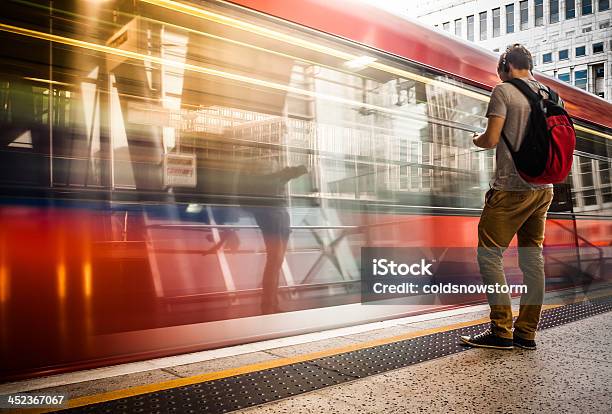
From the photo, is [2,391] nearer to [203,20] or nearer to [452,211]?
[203,20]

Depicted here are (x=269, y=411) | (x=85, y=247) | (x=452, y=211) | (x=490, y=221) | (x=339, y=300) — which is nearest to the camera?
(x=269, y=411)

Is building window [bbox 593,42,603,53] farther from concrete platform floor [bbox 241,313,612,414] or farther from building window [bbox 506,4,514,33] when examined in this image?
concrete platform floor [bbox 241,313,612,414]

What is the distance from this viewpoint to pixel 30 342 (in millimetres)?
2619

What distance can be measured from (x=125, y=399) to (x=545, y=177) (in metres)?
2.51

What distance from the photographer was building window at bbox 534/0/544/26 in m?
43.6

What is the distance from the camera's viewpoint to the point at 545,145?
9.68 ft

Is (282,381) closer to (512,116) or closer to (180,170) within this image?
(180,170)

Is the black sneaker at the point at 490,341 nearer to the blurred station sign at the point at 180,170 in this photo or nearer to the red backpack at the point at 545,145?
the red backpack at the point at 545,145

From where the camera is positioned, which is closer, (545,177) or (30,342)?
(30,342)

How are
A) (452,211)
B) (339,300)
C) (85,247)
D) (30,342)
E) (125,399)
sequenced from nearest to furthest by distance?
(125,399)
(30,342)
(85,247)
(339,300)
(452,211)

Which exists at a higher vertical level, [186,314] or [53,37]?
[53,37]

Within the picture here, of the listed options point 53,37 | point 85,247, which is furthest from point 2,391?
point 53,37

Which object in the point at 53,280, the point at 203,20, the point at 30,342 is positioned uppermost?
the point at 203,20

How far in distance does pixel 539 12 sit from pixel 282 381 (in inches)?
Result: 1939
